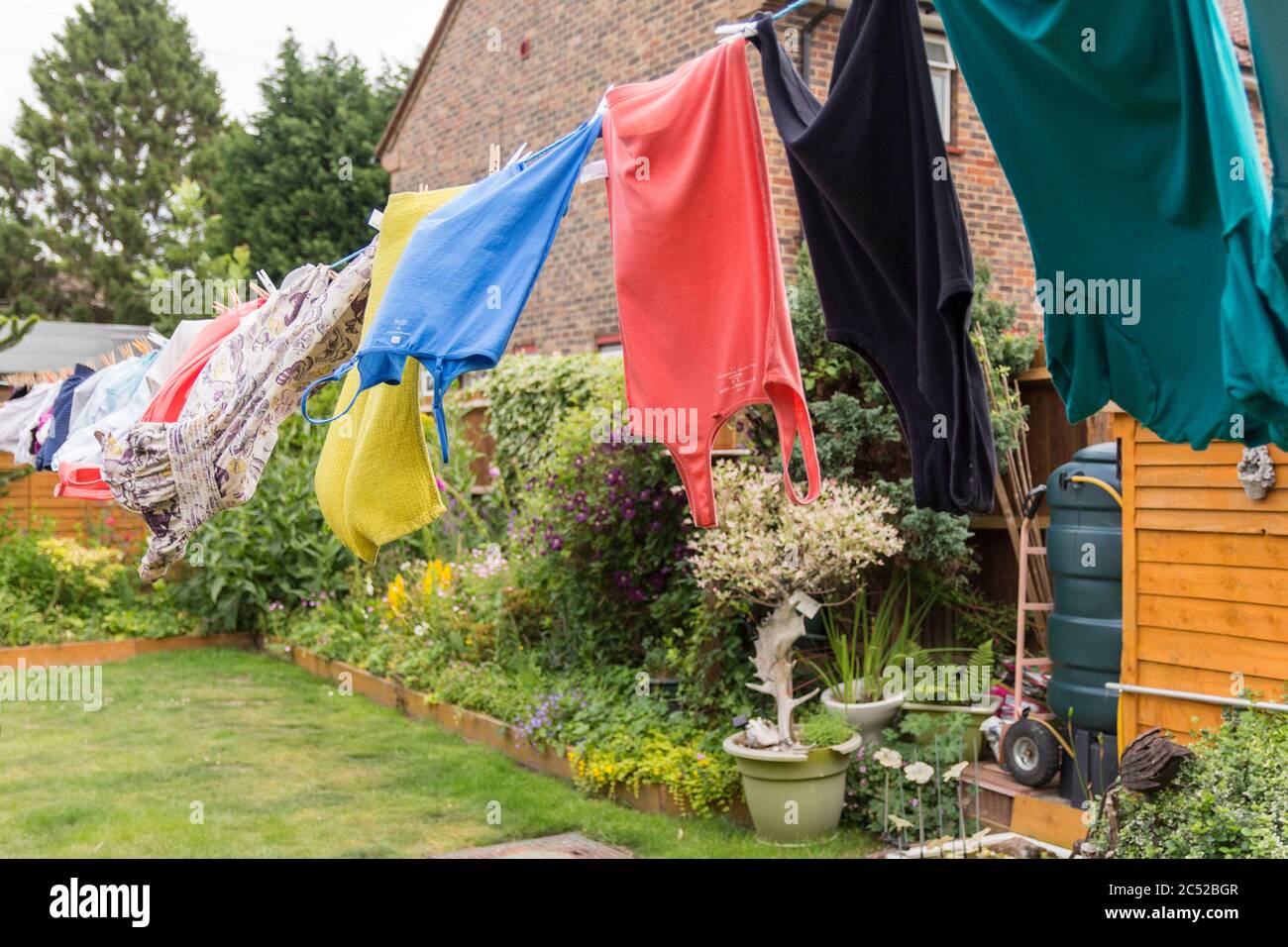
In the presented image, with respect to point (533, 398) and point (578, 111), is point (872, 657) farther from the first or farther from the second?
point (578, 111)

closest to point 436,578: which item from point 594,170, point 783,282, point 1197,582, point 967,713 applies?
point 967,713

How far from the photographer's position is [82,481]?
5086mm

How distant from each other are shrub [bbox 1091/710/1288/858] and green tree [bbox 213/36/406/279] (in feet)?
71.7

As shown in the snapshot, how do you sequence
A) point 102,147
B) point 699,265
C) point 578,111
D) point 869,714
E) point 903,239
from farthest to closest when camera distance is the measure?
point 102,147 → point 578,111 → point 869,714 → point 699,265 → point 903,239

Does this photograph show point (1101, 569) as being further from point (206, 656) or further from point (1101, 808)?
point (206, 656)

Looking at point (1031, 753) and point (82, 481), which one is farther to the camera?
point (1031, 753)

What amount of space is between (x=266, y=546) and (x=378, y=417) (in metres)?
8.36

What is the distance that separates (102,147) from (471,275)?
111 feet

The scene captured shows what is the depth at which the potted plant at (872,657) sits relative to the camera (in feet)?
21.2

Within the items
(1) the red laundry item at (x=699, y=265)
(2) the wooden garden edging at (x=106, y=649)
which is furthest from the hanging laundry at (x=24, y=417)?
(1) the red laundry item at (x=699, y=265)

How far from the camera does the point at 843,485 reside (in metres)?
6.81

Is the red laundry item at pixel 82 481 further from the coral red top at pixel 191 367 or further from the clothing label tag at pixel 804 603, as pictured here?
the clothing label tag at pixel 804 603

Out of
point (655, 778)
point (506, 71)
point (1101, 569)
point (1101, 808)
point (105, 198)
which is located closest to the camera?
point (1101, 808)
